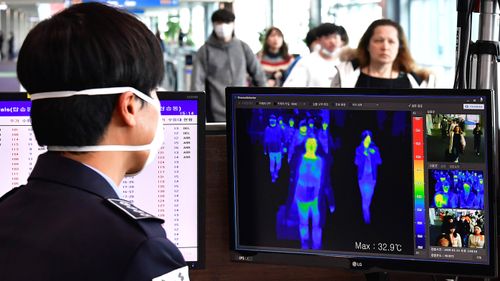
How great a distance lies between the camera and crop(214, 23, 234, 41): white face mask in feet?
23.5

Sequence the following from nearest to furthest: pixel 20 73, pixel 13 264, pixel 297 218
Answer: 1. pixel 13 264
2. pixel 20 73
3. pixel 297 218

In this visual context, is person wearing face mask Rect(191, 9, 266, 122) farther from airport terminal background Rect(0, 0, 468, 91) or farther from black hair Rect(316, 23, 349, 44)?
airport terminal background Rect(0, 0, 468, 91)

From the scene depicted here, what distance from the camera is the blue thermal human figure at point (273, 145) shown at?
1885mm

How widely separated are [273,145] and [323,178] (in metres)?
0.12

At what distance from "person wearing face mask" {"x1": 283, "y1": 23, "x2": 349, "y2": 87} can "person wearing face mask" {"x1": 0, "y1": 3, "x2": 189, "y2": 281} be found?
4.56 m

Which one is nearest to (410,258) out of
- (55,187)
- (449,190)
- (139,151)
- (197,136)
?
(449,190)

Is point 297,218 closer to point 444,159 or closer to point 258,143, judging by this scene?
point 258,143

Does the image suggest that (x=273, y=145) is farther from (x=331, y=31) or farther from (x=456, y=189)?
(x=331, y=31)

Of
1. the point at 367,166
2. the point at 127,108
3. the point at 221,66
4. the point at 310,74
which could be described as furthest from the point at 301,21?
the point at 127,108

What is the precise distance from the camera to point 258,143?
190 centimetres

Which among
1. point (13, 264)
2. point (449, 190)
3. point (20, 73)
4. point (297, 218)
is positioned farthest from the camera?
point (297, 218)

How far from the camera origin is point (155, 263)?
1153 mm

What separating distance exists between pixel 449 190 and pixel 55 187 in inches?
33.2

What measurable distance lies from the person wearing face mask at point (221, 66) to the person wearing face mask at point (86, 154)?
5.62m
